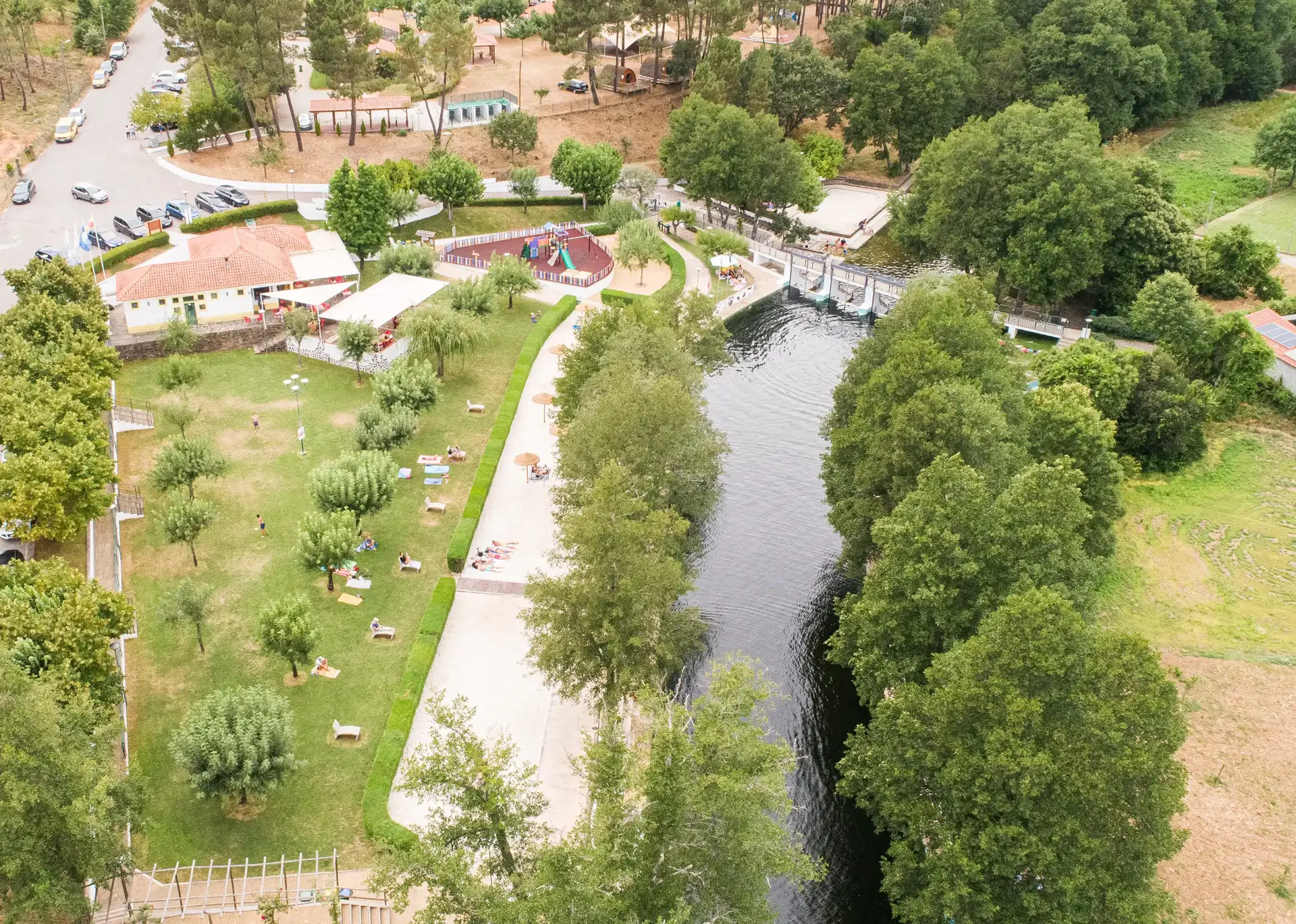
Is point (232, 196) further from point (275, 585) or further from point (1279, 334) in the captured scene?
point (1279, 334)

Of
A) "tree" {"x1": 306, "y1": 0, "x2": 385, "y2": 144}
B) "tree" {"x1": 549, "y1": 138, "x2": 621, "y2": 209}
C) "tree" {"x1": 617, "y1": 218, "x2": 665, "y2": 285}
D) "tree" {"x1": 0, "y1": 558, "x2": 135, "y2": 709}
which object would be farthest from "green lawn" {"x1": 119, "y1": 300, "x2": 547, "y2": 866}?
"tree" {"x1": 306, "y1": 0, "x2": 385, "y2": 144}

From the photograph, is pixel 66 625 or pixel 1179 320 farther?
pixel 1179 320

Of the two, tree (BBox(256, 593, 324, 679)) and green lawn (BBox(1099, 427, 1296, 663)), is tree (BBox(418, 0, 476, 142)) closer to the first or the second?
tree (BBox(256, 593, 324, 679))

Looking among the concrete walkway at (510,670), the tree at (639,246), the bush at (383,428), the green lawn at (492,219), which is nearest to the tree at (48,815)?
the concrete walkway at (510,670)

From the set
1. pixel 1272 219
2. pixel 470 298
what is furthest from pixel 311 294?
pixel 1272 219

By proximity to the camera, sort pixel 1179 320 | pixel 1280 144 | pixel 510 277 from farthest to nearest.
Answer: pixel 1280 144, pixel 510 277, pixel 1179 320

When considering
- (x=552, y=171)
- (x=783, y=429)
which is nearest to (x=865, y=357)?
(x=783, y=429)
